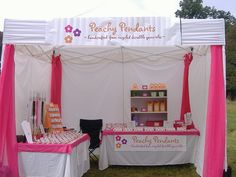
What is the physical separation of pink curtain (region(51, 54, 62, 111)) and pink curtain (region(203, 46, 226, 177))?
145 inches

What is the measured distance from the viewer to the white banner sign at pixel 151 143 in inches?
237

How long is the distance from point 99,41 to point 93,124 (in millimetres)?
2607

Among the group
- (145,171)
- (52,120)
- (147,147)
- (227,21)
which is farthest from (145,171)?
(227,21)

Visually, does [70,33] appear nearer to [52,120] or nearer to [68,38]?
[68,38]

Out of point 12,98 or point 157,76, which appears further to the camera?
point 157,76

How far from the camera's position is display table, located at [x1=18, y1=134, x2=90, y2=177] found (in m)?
4.41

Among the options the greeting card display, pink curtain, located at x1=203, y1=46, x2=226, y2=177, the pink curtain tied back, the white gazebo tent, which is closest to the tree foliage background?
the white gazebo tent

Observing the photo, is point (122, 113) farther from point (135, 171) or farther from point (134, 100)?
point (135, 171)

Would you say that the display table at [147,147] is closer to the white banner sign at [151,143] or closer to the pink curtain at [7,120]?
the white banner sign at [151,143]

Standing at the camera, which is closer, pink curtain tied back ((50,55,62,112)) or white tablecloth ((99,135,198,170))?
white tablecloth ((99,135,198,170))

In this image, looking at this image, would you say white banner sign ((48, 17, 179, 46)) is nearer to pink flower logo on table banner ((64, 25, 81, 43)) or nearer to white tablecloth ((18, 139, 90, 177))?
pink flower logo on table banner ((64, 25, 81, 43))

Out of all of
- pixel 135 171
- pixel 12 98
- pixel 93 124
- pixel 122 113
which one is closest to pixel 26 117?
pixel 12 98

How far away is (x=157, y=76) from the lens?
7477mm

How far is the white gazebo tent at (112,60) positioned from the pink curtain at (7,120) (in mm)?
292
